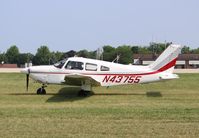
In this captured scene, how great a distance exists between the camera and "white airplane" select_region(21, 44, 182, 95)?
18.6 meters

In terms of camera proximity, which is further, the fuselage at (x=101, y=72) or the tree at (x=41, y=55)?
the tree at (x=41, y=55)

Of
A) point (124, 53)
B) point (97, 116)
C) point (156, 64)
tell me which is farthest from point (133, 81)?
point (124, 53)

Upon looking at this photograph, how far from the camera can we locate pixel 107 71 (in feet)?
61.3

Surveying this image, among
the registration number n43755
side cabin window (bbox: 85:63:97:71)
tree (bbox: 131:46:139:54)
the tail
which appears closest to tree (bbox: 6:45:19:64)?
tree (bbox: 131:46:139:54)

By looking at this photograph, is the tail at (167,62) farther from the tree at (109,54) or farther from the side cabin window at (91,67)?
the tree at (109,54)

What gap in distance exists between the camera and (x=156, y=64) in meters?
18.8

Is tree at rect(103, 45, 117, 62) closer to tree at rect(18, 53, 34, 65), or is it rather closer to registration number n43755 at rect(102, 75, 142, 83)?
tree at rect(18, 53, 34, 65)

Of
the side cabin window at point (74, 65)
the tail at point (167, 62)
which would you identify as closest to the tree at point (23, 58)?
the side cabin window at point (74, 65)

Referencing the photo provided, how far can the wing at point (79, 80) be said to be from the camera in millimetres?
16837

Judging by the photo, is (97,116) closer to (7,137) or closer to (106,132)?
(106,132)

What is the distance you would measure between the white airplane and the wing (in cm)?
5

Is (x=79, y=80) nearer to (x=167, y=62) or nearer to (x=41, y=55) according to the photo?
(x=167, y=62)

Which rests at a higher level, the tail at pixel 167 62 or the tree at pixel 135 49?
the tree at pixel 135 49

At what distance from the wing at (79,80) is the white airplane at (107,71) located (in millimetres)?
53
